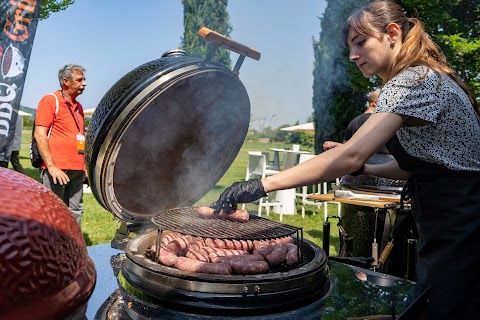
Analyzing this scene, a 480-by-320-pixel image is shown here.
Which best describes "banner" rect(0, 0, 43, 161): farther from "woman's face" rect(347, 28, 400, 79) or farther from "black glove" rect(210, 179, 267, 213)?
"woman's face" rect(347, 28, 400, 79)

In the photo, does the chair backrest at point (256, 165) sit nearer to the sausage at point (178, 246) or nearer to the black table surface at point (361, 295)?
the sausage at point (178, 246)

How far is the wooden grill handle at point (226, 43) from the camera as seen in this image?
6.73 ft

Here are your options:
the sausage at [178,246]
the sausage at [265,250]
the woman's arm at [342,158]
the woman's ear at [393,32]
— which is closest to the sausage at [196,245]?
the sausage at [178,246]

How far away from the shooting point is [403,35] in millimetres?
2230

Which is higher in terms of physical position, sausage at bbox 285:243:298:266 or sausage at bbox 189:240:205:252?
sausage at bbox 285:243:298:266

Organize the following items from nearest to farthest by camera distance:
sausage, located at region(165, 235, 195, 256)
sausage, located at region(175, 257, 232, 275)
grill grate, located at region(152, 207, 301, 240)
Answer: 1. sausage, located at region(175, 257, 232, 275)
2. grill grate, located at region(152, 207, 301, 240)
3. sausage, located at region(165, 235, 195, 256)

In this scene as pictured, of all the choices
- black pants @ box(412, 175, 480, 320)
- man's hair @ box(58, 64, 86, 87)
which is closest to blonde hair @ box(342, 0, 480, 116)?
black pants @ box(412, 175, 480, 320)

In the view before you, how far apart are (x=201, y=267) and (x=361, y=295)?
31.5 inches

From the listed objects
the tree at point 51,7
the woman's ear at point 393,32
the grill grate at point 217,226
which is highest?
the tree at point 51,7

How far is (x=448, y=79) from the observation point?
2.11 m

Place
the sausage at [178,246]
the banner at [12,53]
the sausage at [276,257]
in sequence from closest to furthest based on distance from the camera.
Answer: the sausage at [276,257], the sausage at [178,246], the banner at [12,53]

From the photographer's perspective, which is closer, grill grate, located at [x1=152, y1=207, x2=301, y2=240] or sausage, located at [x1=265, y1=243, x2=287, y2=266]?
grill grate, located at [x1=152, y1=207, x2=301, y2=240]

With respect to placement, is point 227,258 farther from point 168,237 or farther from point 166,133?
point 166,133

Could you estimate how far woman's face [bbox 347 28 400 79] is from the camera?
7.16 feet
